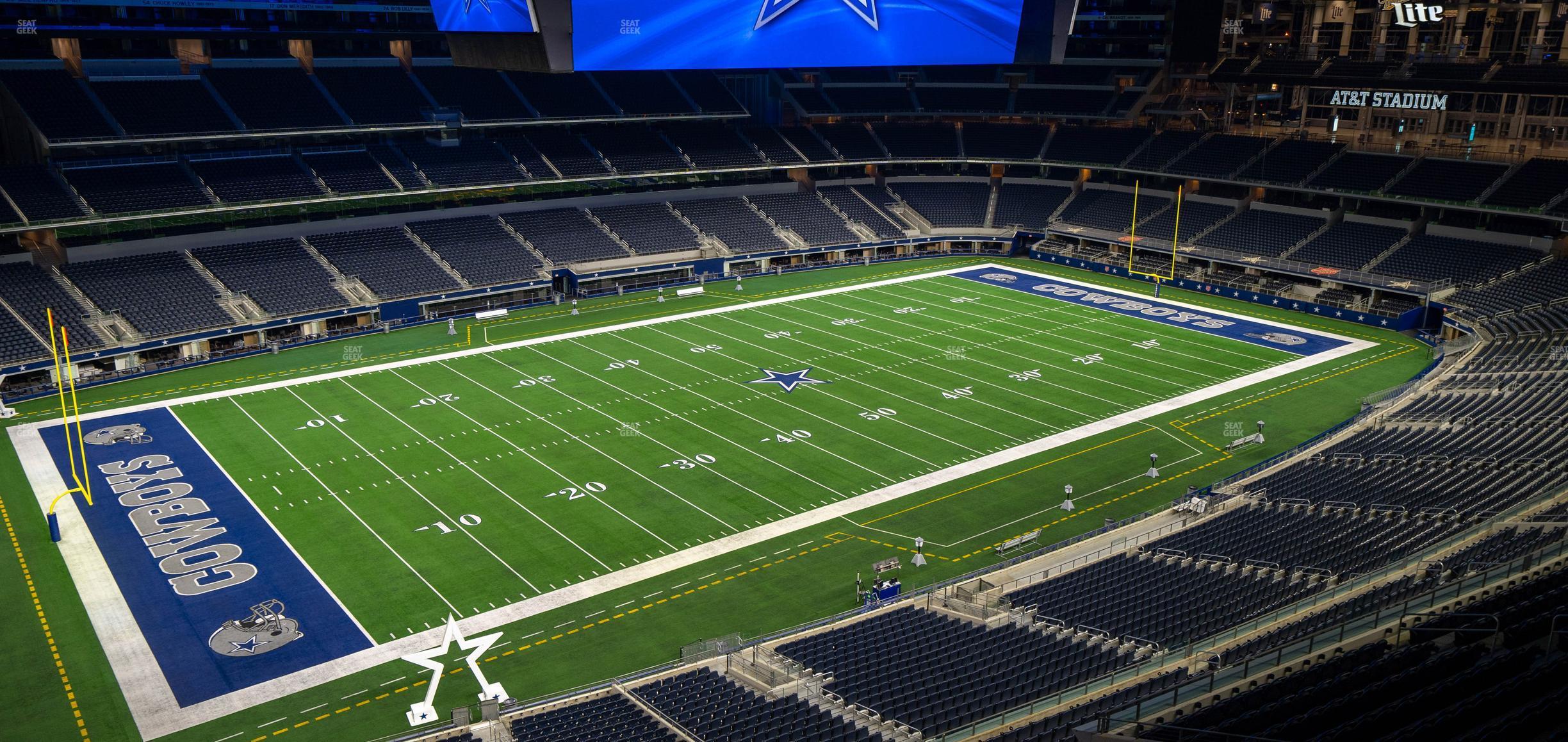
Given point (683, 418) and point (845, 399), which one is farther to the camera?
point (845, 399)

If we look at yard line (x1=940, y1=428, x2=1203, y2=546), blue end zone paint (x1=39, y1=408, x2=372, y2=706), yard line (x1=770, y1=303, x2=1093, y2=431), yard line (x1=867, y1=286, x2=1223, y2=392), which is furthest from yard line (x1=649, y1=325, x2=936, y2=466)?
blue end zone paint (x1=39, y1=408, x2=372, y2=706)

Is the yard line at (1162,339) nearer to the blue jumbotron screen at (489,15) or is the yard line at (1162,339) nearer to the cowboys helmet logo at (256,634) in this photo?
the blue jumbotron screen at (489,15)

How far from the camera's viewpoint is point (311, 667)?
21578 millimetres

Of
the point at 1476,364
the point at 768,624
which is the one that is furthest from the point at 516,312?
the point at 1476,364

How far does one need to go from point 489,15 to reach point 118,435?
21.7 m

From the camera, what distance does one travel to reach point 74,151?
4541 centimetres

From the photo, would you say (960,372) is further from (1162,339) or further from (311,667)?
(311,667)

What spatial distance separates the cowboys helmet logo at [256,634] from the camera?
72.5ft

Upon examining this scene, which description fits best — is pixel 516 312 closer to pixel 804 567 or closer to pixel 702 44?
pixel 702 44

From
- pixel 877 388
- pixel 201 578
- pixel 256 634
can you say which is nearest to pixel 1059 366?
pixel 877 388

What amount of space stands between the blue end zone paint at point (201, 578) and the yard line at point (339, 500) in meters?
1.87

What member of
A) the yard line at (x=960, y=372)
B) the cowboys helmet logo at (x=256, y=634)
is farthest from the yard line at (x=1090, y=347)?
the cowboys helmet logo at (x=256, y=634)

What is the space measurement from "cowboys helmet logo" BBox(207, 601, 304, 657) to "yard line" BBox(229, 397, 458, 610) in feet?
9.31

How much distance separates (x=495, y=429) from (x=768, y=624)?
1456 centimetres
